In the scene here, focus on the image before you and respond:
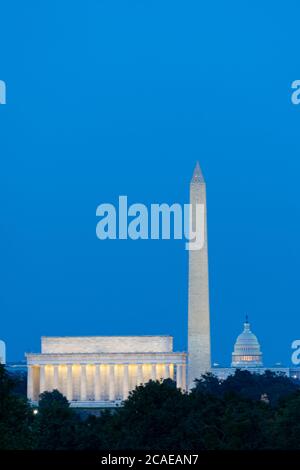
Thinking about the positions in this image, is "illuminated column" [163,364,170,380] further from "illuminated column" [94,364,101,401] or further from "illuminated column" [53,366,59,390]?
"illuminated column" [53,366,59,390]

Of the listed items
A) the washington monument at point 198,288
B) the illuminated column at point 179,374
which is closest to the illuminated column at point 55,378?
the illuminated column at point 179,374

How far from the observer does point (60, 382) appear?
613 ft

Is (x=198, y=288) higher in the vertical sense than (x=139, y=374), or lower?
higher

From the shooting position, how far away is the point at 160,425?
85.9 meters

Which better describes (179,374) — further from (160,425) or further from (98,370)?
(160,425)

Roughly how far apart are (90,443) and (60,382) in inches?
4069

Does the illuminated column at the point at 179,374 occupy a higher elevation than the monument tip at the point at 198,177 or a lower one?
lower

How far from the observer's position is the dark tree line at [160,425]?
76.3m

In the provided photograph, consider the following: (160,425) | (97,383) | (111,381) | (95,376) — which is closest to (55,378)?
Result: (95,376)

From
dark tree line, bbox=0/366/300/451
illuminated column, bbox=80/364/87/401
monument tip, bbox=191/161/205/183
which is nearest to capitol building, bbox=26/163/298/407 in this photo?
illuminated column, bbox=80/364/87/401

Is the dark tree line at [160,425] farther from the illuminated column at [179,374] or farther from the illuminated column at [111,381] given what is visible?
the illuminated column at [111,381]

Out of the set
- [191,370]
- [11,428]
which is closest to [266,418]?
[11,428]

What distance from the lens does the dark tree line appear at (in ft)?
250
